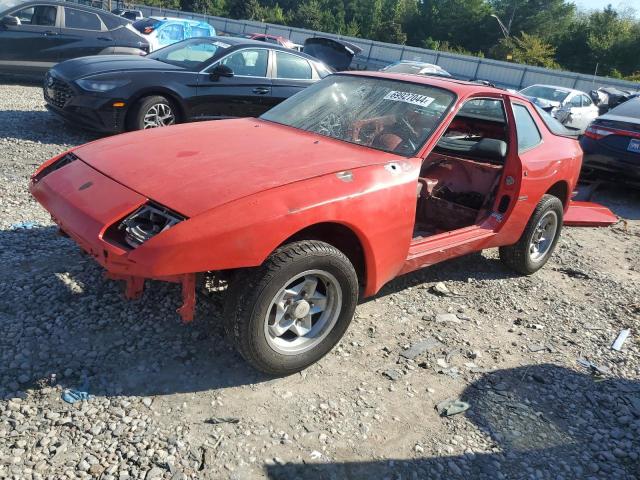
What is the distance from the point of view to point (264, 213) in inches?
102

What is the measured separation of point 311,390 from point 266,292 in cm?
67

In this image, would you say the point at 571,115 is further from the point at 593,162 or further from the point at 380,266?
the point at 380,266

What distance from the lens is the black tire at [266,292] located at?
8.71 ft

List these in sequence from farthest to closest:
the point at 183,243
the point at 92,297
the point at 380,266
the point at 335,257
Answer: the point at 92,297 < the point at 380,266 < the point at 335,257 < the point at 183,243

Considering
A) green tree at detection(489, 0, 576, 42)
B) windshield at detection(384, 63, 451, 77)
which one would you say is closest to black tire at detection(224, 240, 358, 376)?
windshield at detection(384, 63, 451, 77)

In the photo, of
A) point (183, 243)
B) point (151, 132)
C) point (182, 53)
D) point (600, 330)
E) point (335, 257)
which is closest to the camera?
point (183, 243)

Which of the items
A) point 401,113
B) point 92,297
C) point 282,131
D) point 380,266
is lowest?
point 92,297

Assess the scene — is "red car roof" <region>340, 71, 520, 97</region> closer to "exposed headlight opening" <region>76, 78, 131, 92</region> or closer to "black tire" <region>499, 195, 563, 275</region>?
"black tire" <region>499, 195, 563, 275</region>

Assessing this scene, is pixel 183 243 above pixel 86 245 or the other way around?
above

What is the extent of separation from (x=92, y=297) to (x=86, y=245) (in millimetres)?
952

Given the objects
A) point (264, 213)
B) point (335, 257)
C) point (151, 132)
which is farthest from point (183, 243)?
point (151, 132)

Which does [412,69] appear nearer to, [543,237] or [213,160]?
[543,237]

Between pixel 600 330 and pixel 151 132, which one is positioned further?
pixel 600 330

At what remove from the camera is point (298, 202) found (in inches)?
107
